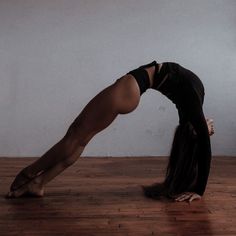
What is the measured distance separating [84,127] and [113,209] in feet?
1.56

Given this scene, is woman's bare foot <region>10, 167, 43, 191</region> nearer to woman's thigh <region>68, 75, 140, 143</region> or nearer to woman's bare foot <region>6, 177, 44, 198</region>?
woman's bare foot <region>6, 177, 44, 198</region>

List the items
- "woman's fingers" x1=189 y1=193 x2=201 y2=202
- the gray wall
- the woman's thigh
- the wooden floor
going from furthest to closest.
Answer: the gray wall, "woman's fingers" x1=189 y1=193 x2=201 y2=202, the woman's thigh, the wooden floor

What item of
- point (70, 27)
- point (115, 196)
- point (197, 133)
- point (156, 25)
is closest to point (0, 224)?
point (115, 196)

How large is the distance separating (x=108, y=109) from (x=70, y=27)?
1580 mm

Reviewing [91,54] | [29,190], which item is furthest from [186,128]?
[91,54]

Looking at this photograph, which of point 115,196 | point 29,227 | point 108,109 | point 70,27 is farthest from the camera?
point 70,27

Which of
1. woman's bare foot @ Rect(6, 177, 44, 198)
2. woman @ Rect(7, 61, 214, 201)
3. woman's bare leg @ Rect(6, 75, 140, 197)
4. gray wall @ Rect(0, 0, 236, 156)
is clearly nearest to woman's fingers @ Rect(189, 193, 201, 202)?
woman @ Rect(7, 61, 214, 201)

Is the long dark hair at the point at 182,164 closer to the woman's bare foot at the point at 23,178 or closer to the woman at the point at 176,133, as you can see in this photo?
the woman at the point at 176,133

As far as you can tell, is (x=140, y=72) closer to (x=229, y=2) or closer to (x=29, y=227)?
(x=29, y=227)

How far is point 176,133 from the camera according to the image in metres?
2.43

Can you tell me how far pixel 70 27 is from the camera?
3564 mm

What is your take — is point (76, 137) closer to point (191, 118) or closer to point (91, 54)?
point (191, 118)

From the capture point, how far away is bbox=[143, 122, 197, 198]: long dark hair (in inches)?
93.3

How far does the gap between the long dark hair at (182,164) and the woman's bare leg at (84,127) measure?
Result: 1.19 ft
